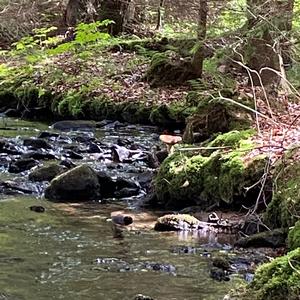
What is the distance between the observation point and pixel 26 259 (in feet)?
20.0

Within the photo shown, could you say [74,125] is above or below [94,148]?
above

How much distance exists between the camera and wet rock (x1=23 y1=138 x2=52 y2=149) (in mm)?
12644

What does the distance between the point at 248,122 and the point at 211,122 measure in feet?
1.97

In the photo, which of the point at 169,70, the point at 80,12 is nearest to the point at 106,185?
the point at 169,70

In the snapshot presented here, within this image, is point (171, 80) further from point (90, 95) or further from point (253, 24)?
point (253, 24)

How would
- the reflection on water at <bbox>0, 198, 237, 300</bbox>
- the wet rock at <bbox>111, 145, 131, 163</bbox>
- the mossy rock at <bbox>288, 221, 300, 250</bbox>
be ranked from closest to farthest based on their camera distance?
the reflection on water at <bbox>0, 198, 237, 300</bbox> → the mossy rock at <bbox>288, 221, 300, 250</bbox> → the wet rock at <bbox>111, 145, 131, 163</bbox>

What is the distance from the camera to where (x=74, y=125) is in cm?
1561

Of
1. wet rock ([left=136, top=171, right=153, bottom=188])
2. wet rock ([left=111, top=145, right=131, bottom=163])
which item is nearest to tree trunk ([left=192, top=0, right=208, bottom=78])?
wet rock ([left=111, top=145, right=131, bottom=163])

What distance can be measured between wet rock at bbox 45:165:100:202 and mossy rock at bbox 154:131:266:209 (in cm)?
90

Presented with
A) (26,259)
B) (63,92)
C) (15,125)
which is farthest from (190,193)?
(63,92)

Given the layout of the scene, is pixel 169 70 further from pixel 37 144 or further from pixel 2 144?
pixel 2 144

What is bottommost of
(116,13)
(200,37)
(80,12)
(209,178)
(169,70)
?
(209,178)

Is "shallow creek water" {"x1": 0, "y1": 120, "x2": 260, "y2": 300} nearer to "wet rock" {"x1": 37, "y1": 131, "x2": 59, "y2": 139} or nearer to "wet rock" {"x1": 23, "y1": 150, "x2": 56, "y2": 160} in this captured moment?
"wet rock" {"x1": 23, "y1": 150, "x2": 56, "y2": 160}

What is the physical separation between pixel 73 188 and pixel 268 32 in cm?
374
